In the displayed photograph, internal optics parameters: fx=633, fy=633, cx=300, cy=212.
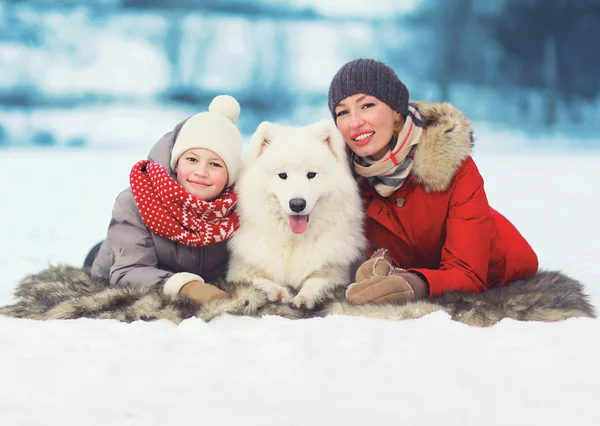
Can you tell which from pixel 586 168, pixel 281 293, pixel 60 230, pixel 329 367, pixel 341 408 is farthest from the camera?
pixel 586 168

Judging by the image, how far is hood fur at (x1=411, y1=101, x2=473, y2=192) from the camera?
2861 mm

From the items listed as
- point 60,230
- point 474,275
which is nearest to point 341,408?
point 474,275

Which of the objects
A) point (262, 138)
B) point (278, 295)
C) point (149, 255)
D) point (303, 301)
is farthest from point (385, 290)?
point (149, 255)

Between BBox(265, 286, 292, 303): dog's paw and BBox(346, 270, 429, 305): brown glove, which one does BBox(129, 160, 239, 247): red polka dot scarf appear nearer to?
BBox(265, 286, 292, 303): dog's paw

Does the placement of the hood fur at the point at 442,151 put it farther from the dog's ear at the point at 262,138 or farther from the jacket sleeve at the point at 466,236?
the dog's ear at the point at 262,138

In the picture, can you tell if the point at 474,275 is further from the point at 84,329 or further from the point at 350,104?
the point at 84,329

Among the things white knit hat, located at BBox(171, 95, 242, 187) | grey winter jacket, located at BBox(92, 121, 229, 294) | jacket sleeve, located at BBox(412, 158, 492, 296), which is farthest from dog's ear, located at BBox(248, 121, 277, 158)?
jacket sleeve, located at BBox(412, 158, 492, 296)

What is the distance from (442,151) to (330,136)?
1.68 feet

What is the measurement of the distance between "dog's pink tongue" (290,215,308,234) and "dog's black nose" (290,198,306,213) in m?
0.11

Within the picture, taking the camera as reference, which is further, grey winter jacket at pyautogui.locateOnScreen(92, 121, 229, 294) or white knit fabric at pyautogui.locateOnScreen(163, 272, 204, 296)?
grey winter jacket at pyautogui.locateOnScreen(92, 121, 229, 294)

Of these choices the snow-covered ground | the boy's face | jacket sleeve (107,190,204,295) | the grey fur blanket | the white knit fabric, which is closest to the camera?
the snow-covered ground

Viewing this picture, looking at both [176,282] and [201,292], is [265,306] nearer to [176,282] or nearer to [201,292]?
[201,292]

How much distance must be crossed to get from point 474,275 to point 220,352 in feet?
4.26

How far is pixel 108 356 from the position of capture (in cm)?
203
